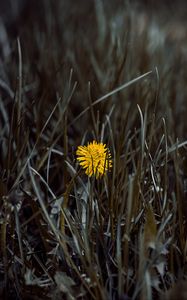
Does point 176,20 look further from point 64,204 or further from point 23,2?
point 64,204

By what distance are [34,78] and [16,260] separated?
88 centimetres

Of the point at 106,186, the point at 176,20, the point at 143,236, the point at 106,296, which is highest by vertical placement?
the point at 176,20

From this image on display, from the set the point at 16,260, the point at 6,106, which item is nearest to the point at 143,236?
the point at 16,260

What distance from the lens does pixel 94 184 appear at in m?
1.03

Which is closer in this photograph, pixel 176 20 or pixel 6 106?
pixel 6 106

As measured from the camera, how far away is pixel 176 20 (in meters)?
2.78

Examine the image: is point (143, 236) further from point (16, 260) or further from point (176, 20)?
point (176, 20)

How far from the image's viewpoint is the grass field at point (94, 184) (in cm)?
87

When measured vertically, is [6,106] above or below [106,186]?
above

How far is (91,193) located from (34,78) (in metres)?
0.87

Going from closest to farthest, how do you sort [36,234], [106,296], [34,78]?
[106,296]
[36,234]
[34,78]

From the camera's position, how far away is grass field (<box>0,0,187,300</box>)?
874 mm

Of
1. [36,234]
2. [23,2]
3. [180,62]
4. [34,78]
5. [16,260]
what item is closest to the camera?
[16,260]

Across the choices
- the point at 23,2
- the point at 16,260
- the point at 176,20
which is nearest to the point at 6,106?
the point at 16,260
